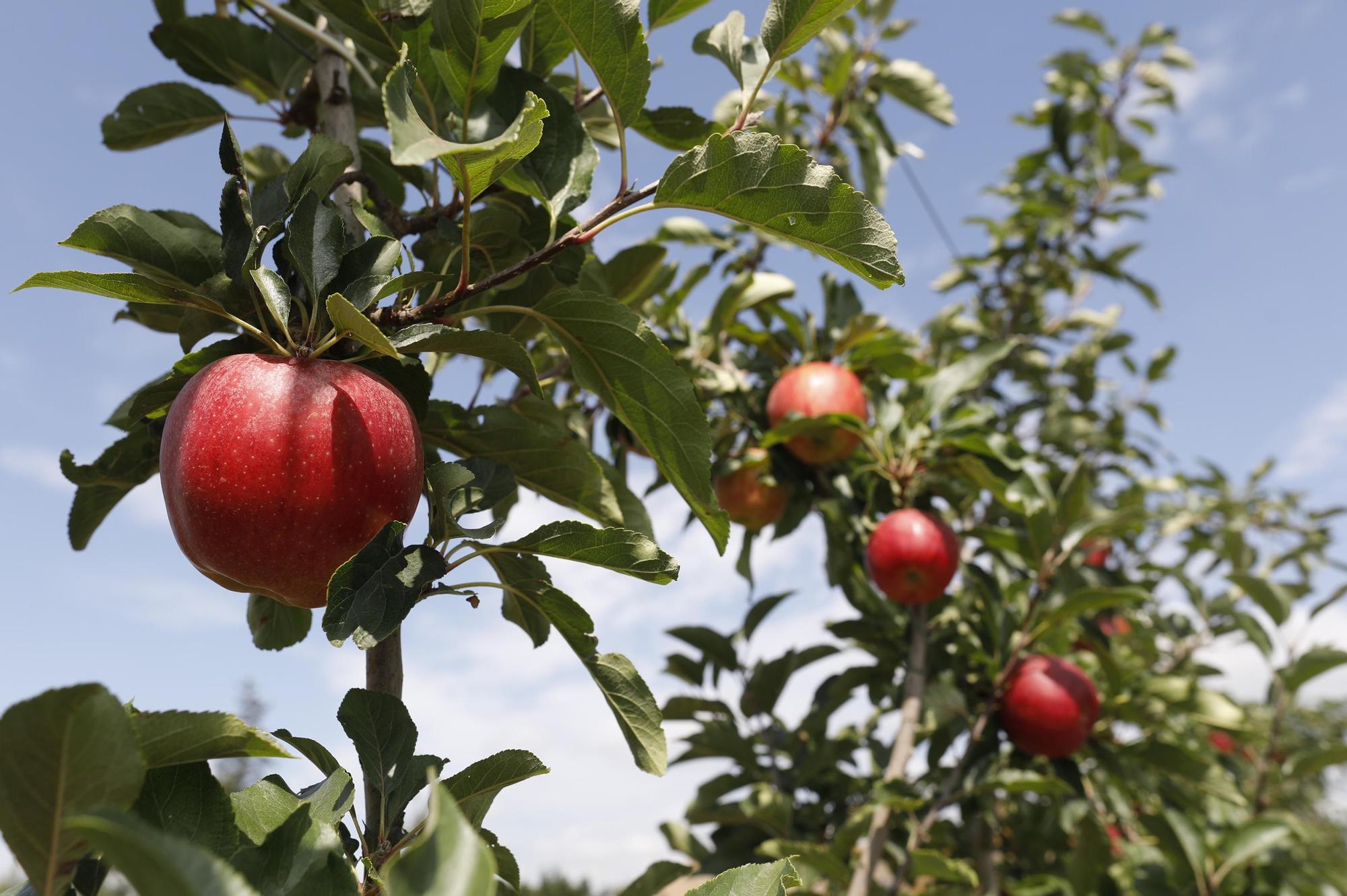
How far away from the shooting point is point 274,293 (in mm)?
863

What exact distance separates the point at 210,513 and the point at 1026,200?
3815mm

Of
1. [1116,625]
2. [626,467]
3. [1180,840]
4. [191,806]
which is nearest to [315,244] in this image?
[191,806]

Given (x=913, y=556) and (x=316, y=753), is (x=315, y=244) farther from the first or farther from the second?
(x=913, y=556)

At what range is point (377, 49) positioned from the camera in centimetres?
111

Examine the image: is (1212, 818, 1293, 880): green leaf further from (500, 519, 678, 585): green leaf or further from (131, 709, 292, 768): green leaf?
(131, 709, 292, 768): green leaf

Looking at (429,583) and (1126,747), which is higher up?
(1126,747)

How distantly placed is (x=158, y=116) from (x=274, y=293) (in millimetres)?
847

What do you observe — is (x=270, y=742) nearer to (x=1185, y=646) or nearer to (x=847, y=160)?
(x=847, y=160)

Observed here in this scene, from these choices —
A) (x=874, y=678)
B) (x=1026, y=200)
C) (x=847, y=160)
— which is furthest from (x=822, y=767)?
(x=1026, y=200)

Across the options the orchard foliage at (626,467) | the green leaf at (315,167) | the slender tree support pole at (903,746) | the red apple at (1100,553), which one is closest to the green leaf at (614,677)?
the orchard foliage at (626,467)

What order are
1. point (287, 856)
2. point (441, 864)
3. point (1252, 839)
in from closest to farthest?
point (441, 864)
point (287, 856)
point (1252, 839)

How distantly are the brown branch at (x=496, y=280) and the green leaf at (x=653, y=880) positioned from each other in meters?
0.80

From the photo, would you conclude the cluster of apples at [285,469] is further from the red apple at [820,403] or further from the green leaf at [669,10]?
the red apple at [820,403]

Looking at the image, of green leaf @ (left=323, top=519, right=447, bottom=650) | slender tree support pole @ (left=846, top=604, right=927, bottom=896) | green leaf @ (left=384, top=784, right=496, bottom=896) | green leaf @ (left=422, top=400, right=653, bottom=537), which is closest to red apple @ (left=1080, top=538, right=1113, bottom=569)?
slender tree support pole @ (left=846, top=604, right=927, bottom=896)
